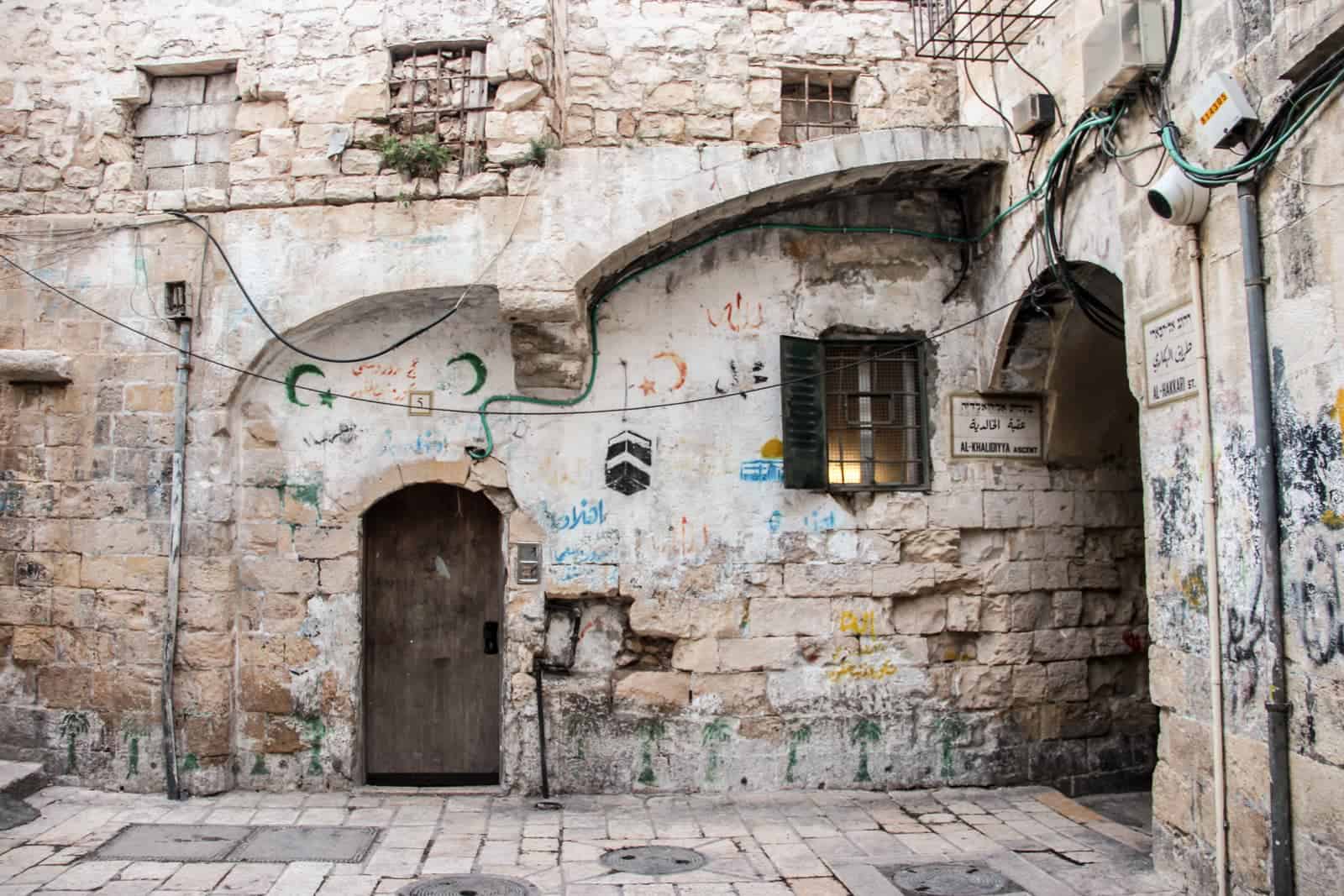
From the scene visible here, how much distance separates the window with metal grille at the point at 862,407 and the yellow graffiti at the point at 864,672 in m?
1.20

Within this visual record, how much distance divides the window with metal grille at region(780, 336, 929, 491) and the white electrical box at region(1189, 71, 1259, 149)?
303cm

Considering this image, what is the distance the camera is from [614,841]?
6023mm

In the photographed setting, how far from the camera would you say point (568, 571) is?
7.03 meters

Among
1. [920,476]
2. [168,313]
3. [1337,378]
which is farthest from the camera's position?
[920,476]

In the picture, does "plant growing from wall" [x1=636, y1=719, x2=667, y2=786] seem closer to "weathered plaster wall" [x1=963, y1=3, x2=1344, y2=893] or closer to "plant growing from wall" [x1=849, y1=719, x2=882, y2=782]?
"plant growing from wall" [x1=849, y1=719, x2=882, y2=782]

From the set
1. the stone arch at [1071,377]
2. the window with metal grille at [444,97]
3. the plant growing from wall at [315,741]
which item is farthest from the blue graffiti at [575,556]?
the stone arch at [1071,377]

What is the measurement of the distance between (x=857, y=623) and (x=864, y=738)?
76 cm

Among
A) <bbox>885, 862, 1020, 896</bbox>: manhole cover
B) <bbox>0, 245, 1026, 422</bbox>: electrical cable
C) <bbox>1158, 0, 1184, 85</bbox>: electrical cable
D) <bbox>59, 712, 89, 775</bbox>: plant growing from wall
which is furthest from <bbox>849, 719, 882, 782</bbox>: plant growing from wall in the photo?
<bbox>59, 712, 89, 775</bbox>: plant growing from wall

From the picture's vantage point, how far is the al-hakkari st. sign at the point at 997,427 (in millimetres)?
7344

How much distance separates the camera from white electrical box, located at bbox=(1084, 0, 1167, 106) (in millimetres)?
4941

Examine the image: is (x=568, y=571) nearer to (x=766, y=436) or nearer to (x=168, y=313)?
(x=766, y=436)

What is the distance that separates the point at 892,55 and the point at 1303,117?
3985 mm

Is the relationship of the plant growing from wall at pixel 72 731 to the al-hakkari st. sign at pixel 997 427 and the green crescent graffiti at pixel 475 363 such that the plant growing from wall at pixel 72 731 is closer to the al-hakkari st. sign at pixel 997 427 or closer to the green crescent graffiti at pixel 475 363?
the green crescent graffiti at pixel 475 363

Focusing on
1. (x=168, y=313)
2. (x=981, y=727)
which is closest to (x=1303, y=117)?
(x=981, y=727)
